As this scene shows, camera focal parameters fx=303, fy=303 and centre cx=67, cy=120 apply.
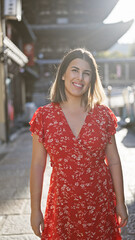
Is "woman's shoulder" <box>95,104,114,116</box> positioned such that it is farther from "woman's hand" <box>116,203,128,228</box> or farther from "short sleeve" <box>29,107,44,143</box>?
"woman's hand" <box>116,203,128,228</box>

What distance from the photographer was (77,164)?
5.49 ft

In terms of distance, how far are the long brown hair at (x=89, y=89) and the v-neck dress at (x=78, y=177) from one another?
8 centimetres

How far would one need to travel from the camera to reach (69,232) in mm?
1758

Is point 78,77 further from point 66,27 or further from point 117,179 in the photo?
point 66,27

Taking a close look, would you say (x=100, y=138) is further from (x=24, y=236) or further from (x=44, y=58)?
(x=44, y=58)

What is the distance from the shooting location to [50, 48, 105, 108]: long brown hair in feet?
5.86

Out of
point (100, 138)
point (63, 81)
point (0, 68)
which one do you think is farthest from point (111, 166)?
point (0, 68)

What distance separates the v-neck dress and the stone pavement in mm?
967

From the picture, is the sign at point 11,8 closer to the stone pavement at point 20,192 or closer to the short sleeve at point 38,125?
the stone pavement at point 20,192

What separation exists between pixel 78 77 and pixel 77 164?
0.50 meters

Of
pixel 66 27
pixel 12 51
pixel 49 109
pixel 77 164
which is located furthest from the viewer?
pixel 66 27

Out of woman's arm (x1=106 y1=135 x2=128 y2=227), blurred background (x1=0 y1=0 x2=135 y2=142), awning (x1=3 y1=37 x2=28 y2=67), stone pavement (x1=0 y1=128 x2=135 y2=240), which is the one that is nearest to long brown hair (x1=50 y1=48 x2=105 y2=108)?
woman's arm (x1=106 y1=135 x2=128 y2=227)

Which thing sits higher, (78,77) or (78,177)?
(78,77)

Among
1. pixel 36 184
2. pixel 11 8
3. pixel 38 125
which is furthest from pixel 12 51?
pixel 36 184
